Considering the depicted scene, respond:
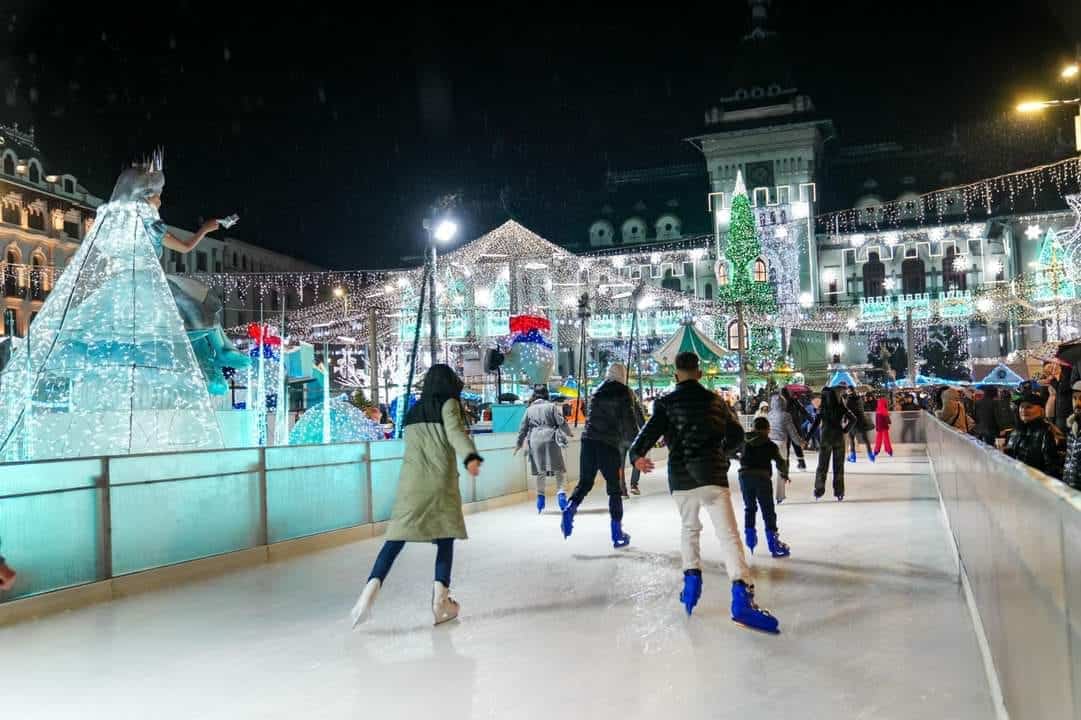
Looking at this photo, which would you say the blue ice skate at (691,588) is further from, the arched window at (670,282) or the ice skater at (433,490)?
the arched window at (670,282)

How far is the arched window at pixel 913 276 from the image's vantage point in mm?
64500

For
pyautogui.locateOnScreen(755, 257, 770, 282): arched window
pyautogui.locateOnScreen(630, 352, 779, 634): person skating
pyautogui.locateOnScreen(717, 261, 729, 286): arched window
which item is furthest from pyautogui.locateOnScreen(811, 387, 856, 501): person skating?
pyautogui.locateOnScreen(717, 261, 729, 286): arched window

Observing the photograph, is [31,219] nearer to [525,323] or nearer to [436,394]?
[525,323]

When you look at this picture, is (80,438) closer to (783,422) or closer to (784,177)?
(783,422)

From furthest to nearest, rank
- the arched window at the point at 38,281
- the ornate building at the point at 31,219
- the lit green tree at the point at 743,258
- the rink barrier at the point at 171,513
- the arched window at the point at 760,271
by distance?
the arched window at the point at 760,271 → the lit green tree at the point at 743,258 → the arched window at the point at 38,281 → the ornate building at the point at 31,219 → the rink barrier at the point at 171,513

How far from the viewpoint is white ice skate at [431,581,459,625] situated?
6199 millimetres

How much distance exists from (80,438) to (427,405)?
5.01 metres

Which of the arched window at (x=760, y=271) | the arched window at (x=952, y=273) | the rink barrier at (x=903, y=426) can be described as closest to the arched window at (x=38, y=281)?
the rink barrier at (x=903, y=426)

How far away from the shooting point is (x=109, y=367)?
33.7 feet

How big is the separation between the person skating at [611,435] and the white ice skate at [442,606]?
341cm

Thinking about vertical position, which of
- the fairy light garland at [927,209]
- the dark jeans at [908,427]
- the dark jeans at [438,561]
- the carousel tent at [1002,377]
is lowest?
the dark jeans at [908,427]

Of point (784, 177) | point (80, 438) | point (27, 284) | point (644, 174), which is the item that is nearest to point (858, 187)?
point (784, 177)

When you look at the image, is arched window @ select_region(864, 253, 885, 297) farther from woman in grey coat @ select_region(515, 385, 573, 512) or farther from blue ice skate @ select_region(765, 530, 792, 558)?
blue ice skate @ select_region(765, 530, 792, 558)

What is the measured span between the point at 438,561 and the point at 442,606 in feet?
0.89
